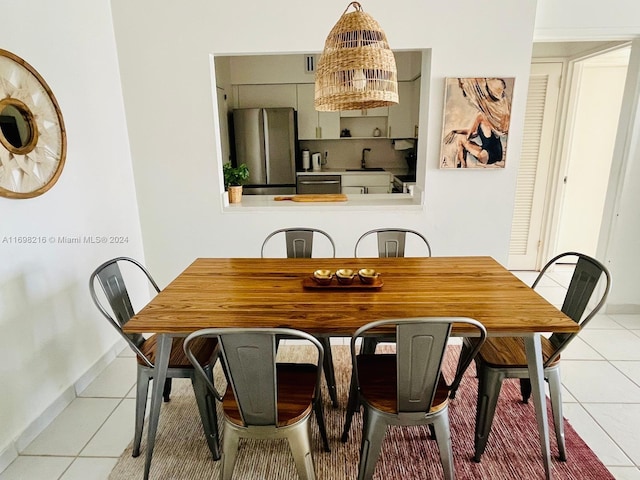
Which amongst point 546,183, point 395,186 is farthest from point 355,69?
point 395,186

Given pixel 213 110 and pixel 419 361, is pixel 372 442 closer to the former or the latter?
pixel 419 361

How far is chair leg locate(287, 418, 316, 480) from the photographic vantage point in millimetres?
1398

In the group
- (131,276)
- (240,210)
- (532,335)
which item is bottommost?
(131,276)

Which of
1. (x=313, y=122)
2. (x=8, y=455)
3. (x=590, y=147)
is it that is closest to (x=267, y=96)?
(x=313, y=122)

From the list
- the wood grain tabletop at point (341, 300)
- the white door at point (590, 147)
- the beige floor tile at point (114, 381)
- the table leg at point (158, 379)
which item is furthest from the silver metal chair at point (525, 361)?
the white door at point (590, 147)

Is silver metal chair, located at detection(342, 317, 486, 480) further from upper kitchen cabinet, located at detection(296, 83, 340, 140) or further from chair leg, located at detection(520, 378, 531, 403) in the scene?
upper kitchen cabinet, located at detection(296, 83, 340, 140)

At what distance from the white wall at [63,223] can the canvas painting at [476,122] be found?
244 centimetres

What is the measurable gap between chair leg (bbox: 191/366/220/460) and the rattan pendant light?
1374mm

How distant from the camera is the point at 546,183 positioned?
3926 mm

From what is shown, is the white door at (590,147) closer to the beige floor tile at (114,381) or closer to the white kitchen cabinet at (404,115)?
the white kitchen cabinet at (404,115)

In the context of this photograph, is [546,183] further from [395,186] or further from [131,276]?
[131,276]

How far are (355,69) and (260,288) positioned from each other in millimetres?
1071

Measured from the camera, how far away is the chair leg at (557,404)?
168 cm

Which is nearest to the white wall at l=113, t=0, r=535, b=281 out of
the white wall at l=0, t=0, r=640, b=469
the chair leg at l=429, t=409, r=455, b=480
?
the white wall at l=0, t=0, r=640, b=469
